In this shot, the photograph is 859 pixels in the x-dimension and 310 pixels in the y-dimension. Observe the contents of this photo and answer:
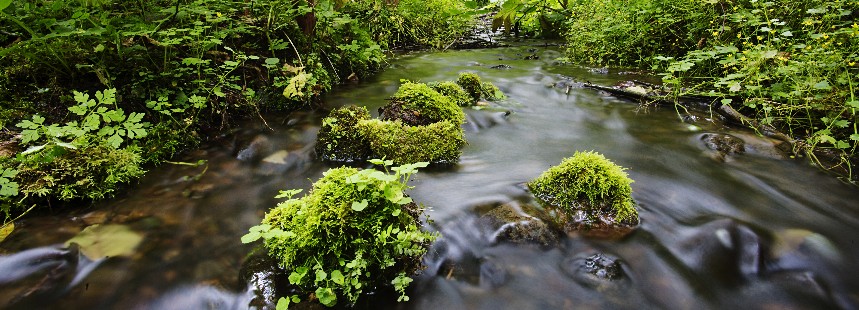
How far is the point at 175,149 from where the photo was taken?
3982mm

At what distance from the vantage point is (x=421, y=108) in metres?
4.38

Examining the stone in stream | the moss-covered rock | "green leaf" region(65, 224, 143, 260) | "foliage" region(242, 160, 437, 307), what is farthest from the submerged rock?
"green leaf" region(65, 224, 143, 260)

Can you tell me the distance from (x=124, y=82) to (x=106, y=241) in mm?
2039

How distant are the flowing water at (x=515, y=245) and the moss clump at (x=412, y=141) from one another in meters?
0.18

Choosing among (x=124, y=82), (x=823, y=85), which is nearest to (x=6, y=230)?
(x=124, y=82)

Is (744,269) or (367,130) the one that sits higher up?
(367,130)

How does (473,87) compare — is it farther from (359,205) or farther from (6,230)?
(6,230)

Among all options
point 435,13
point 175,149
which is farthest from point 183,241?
point 435,13

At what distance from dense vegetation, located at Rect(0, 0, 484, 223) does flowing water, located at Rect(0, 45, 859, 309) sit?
28cm

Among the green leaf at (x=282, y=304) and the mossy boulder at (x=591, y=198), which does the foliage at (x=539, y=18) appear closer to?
the mossy boulder at (x=591, y=198)

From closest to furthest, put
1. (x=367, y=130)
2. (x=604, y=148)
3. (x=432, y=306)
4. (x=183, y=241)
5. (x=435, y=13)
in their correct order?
(x=432, y=306) → (x=183, y=241) → (x=367, y=130) → (x=604, y=148) → (x=435, y=13)

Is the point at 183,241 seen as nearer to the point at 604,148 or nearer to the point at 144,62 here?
the point at 144,62

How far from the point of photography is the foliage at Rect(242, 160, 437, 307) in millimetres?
2152

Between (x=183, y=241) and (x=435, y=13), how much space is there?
8983mm
